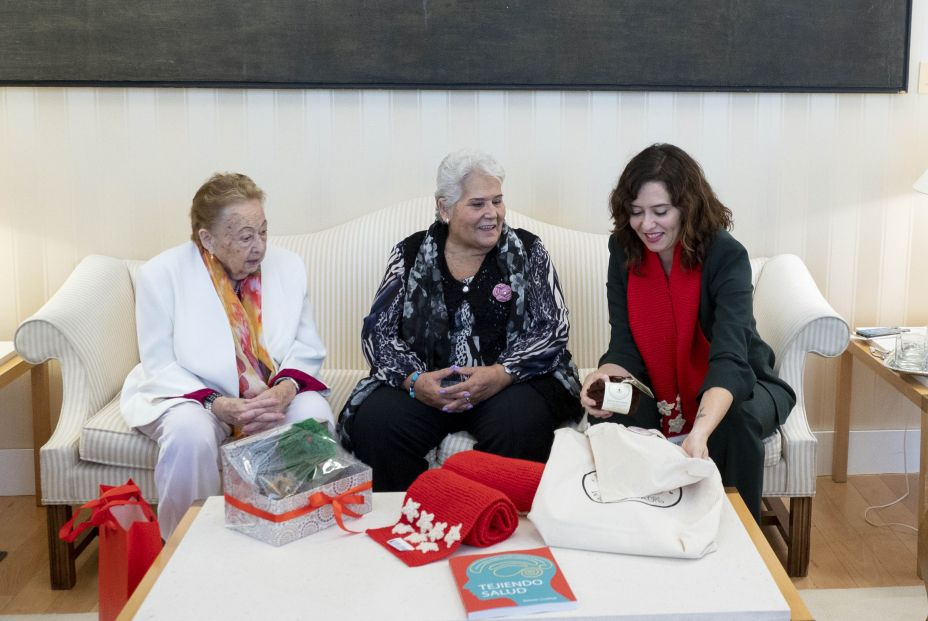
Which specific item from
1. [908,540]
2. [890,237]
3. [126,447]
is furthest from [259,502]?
[890,237]

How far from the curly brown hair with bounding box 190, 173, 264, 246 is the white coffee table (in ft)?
3.08

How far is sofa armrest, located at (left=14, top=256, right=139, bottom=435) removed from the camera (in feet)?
8.36

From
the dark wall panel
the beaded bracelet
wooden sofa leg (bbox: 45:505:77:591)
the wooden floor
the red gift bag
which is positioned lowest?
the wooden floor

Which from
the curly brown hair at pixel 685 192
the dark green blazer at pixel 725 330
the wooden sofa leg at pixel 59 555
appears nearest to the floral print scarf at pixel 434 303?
the dark green blazer at pixel 725 330

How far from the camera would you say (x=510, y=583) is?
1.58 meters

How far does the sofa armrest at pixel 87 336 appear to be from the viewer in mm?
2547

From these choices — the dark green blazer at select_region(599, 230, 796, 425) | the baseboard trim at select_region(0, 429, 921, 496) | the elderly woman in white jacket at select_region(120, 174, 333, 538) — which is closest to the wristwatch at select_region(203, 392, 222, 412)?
the elderly woman in white jacket at select_region(120, 174, 333, 538)

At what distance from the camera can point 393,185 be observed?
10.3 feet

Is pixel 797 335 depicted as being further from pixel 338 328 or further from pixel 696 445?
pixel 338 328

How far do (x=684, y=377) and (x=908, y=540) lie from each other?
0.92m

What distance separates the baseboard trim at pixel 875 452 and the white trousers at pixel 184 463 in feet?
6.62

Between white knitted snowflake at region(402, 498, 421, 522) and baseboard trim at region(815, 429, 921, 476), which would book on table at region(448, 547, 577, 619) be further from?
baseboard trim at region(815, 429, 921, 476)

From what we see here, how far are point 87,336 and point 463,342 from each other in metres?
1.01

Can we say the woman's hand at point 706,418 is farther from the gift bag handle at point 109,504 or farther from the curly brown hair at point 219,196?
the curly brown hair at point 219,196
